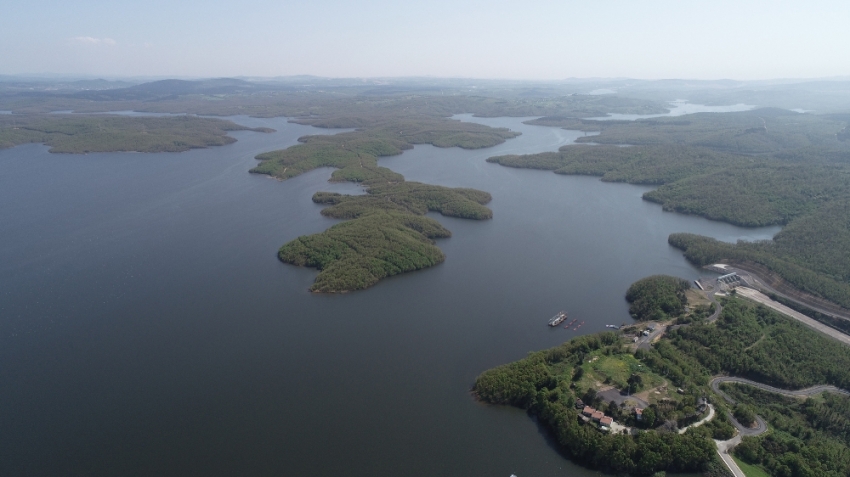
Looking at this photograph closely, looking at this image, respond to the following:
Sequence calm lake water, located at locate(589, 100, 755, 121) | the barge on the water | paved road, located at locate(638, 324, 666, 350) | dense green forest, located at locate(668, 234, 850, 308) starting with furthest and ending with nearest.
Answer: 1. calm lake water, located at locate(589, 100, 755, 121)
2. dense green forest, located at locate(668, 234, 850, 308)
3. the barge on the water
4. paved road, located at locate(638, 324, 666, 350)

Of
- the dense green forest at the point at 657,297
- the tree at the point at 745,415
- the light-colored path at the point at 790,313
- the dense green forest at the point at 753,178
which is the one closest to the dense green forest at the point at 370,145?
the dense green forest at the point at 753,178

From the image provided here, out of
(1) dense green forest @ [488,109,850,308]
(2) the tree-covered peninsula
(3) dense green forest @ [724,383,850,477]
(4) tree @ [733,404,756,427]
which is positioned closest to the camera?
(3) dense green forest @ [724,383,850,477]

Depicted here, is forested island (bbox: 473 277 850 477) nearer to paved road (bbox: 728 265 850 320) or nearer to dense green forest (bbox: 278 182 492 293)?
paved road (bbox: 728 265 850 320)

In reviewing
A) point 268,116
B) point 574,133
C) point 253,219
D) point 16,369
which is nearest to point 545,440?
point 16,369

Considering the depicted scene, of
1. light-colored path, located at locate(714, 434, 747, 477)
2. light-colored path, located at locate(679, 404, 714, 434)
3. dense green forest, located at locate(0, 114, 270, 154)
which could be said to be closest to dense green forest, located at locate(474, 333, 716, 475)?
light-colored path, located at locate(679, 404, 714, 434)

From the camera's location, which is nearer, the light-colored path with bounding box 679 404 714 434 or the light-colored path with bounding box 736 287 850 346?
the light-colored path with bounding box 679 404 714 434

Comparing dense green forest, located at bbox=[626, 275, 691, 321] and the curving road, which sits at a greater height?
dense green forest, located at bbox=[626, 275, 691, 321]

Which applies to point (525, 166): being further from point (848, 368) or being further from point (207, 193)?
point (848, 368)

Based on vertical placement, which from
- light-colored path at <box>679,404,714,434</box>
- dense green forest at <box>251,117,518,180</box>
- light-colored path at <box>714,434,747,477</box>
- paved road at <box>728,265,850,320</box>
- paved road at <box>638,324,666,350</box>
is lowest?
light-colored path at <box>714,434,747,477</box>
